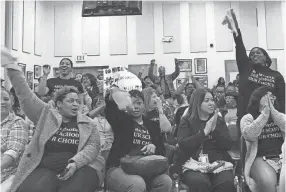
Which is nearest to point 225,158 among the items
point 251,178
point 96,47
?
point 251,178

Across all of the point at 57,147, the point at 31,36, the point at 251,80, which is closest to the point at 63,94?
the point at 57,147

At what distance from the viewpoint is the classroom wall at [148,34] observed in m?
7.98

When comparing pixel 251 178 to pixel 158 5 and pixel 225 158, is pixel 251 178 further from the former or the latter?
pixel 158 5

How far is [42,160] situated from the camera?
2.16 m

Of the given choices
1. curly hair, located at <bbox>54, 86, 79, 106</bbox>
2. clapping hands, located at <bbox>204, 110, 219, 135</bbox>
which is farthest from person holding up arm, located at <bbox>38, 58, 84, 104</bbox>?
clapping hands, located at <bbox>204, 110, 219, 135</bbox>

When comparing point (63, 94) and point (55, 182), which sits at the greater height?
point (63, 94)

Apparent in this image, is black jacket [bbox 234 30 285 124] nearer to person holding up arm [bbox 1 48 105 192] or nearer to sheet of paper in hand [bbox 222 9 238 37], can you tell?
sheet of paper in hand [bbox 222 9 238 37]

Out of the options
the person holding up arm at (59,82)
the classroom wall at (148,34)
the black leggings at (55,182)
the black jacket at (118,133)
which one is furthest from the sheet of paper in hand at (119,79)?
the classroom wall at (148,34)

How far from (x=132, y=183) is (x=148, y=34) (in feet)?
20.6

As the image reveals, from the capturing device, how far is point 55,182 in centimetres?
207

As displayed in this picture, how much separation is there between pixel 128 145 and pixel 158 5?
6335mm

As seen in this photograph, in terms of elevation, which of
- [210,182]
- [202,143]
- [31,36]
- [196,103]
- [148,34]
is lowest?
[210,182]

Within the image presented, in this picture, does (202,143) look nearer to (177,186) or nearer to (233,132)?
(177,186)

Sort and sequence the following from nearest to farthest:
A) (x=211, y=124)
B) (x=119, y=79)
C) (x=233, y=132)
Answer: (x=211, y=124), (x=119, y=79), (x=233, y=132)
